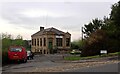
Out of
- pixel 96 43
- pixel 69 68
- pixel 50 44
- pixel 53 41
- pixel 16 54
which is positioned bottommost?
pixel 69 68

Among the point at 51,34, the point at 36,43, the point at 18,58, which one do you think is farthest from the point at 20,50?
the point at 36,43

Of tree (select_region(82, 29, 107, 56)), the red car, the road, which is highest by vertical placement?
tree (select_region(82, 29, 107, 56))

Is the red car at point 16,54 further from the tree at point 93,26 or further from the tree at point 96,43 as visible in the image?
the tree at point 93,26

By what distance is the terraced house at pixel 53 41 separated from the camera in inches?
3556

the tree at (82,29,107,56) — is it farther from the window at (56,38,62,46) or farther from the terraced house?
the window at (56,38,62,46)

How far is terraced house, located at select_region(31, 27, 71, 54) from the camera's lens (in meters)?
90.3

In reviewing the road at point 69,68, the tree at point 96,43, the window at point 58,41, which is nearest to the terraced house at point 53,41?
the window at point 58,41

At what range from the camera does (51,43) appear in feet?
300

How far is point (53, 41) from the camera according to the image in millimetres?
91750

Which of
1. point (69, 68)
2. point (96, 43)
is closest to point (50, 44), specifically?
point (96, 43)

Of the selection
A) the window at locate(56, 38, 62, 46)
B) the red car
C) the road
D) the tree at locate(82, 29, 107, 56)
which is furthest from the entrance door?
the road

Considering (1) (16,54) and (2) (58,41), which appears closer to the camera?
(1) (16,54)

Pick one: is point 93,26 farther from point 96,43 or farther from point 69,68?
point 69,68

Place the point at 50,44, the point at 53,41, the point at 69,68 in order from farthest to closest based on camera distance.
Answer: the point at 53,41 < the point at 50,44 < the point at 69,68
